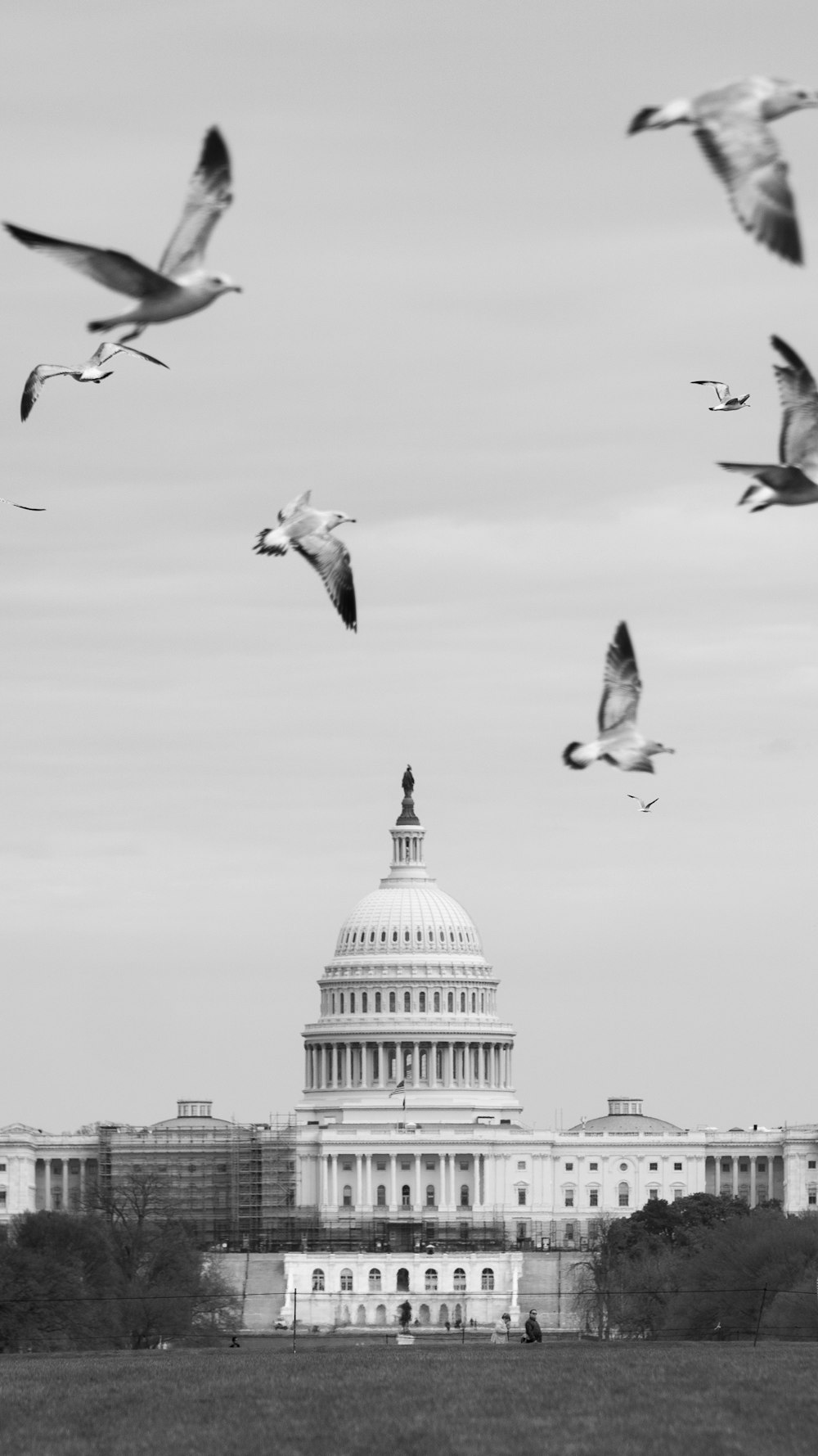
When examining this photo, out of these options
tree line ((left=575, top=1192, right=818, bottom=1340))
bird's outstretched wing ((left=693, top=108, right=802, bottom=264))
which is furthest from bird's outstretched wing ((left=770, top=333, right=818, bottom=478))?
tree line ((left=575, top=1192, right=818, bottom=1340))

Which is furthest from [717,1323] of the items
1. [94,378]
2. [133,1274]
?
[94,378]

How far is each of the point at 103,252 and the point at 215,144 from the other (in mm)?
1769

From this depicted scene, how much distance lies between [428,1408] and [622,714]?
24.1 metres

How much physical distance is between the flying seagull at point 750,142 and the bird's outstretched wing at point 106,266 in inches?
217

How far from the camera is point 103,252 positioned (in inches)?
1363

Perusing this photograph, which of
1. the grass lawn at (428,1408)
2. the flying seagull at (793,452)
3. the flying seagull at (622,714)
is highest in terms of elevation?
the flying seagull at (793,452)

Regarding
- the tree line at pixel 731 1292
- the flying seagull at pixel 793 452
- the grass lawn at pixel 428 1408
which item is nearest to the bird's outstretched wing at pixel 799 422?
the flying seagull at pixel 793 452

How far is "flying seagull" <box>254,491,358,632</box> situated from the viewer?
42.8m

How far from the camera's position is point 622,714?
4303cm

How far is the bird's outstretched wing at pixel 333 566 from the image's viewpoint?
42.6 m

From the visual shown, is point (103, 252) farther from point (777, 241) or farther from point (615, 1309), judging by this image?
point (615, 1309)

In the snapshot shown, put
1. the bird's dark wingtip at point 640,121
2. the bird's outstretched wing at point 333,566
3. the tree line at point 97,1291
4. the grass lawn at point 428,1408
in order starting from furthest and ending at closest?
the tree line at point 97,1291, the grass lawn at point 428,1408, the bird's outstretched wing at point 333,566, the bird's dark wingtip at point 640,121

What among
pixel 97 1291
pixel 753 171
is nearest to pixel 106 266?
pixel 753 171

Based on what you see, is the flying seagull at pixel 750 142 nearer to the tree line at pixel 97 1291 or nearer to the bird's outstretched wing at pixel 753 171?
the bird's outstretched wing at pixel 753 171
